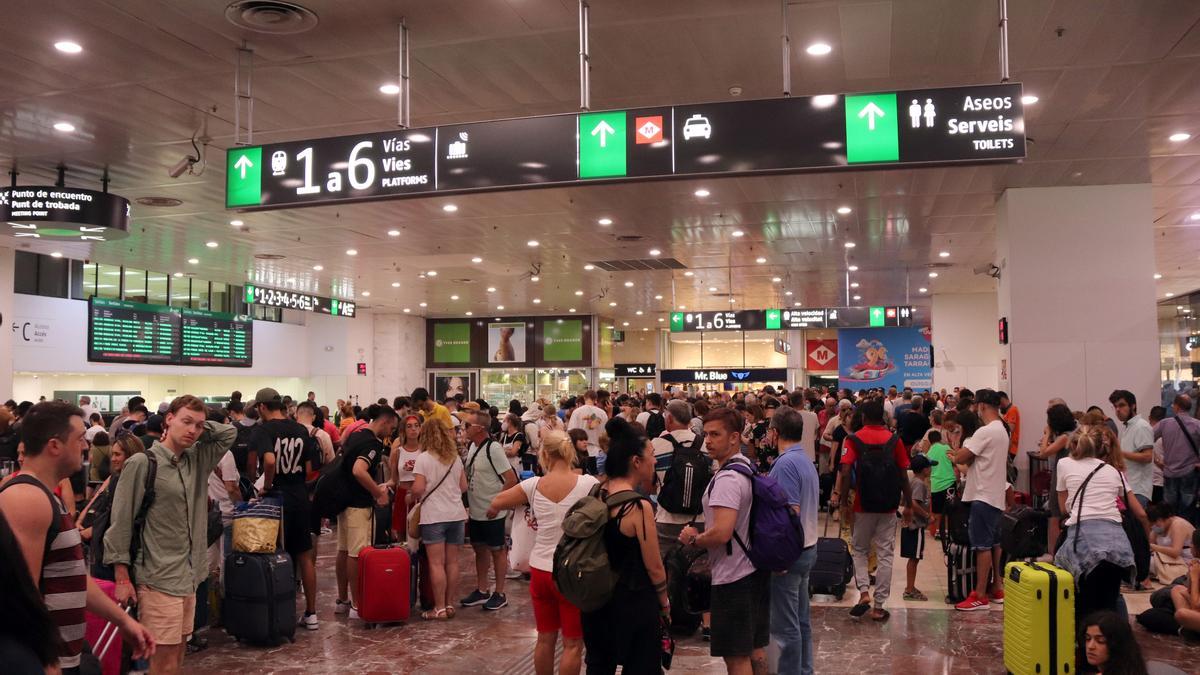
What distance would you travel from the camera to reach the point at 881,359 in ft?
99.2

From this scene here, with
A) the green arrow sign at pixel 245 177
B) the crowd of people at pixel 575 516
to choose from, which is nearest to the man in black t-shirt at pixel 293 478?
the crowd of people at pixel 575 516

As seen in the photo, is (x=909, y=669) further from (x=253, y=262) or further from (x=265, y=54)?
(x=253, y=262)

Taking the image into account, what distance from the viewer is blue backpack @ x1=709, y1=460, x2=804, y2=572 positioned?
4.39 m

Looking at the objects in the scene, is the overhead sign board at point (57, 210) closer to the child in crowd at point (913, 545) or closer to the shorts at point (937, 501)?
the child in crowd at point (913, 545)

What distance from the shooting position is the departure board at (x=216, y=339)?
2236 cm

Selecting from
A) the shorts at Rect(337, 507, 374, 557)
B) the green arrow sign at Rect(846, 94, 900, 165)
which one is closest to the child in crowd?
the green arrow sign at Rect(846, 94, 900, 165)

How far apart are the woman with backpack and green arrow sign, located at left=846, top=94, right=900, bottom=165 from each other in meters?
2.94

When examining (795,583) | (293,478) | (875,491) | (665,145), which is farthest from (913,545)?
(293,478)

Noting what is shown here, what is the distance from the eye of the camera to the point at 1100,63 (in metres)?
7.52

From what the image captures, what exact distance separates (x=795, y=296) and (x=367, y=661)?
804 inches

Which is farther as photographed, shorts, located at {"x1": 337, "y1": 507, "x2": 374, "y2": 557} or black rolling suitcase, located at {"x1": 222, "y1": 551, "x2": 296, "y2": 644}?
shorts, located at {"x1": 337, "y1": 507, "x2": 374, "y2": 557}

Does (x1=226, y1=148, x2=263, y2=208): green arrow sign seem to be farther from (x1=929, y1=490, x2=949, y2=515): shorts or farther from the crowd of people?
(x1=929, y1=490, x2=949, y2=515): shorts

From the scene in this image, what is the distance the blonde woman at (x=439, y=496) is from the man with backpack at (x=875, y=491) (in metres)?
3.10

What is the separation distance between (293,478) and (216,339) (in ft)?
59.4
